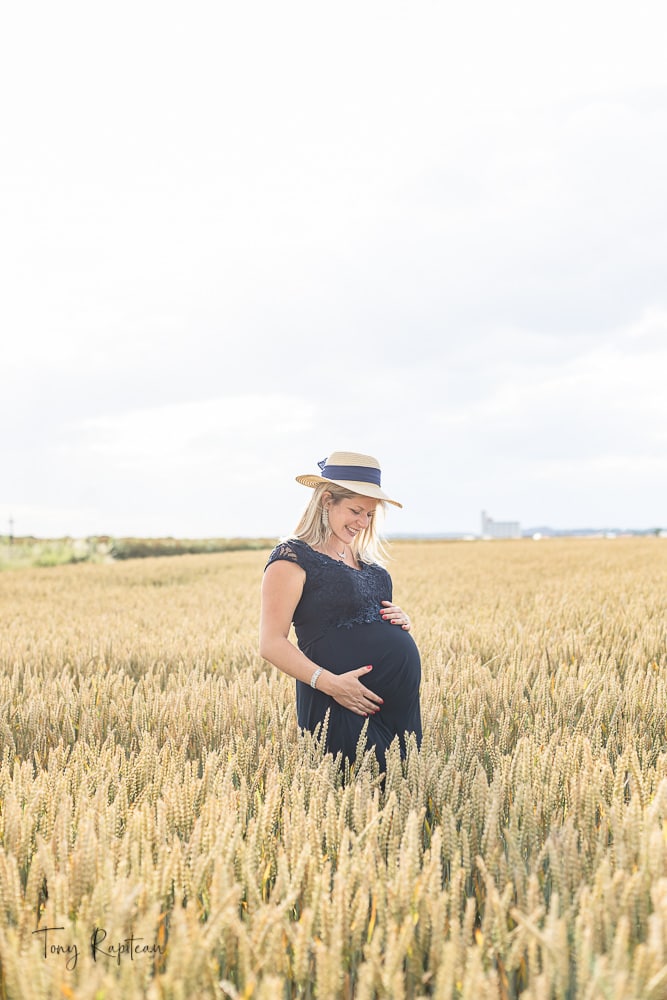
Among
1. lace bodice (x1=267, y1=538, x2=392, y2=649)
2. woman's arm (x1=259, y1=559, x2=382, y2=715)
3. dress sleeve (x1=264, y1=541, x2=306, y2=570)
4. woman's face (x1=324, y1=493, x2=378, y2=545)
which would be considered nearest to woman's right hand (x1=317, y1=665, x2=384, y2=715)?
woman's arm (x1=259, y1=559, x2=382, y2=715)

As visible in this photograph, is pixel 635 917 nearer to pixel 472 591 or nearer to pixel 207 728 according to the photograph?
pixel 207 728

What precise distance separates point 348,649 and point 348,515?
20.3 inches

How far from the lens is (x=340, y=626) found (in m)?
2.77

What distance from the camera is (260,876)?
1575 mm

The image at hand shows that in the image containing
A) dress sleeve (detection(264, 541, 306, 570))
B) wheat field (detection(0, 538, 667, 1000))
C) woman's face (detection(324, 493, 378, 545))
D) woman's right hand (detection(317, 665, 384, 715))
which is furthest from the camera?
woman's face (detection(324, 493, 378, 545))

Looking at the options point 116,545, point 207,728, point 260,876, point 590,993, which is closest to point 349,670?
point 207,728

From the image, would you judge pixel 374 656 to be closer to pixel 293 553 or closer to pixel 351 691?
pixel 351 691

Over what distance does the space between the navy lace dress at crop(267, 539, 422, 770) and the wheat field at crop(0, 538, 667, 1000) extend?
0.65 ft

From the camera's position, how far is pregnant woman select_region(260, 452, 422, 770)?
266 centimetres

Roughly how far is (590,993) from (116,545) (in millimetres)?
29076

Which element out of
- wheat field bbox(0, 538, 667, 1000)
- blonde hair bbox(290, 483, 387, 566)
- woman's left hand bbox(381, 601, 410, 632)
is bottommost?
wheat field bbox(0, 538, 667, 1000)

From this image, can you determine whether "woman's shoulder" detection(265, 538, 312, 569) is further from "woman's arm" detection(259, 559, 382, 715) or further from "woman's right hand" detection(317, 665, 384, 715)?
"woman's right hand" detection(317, 665, 384, 715)

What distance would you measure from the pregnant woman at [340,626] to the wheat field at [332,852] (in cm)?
22

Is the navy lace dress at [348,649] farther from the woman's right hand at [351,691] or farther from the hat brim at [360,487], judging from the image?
the hat brim at [360,487]
